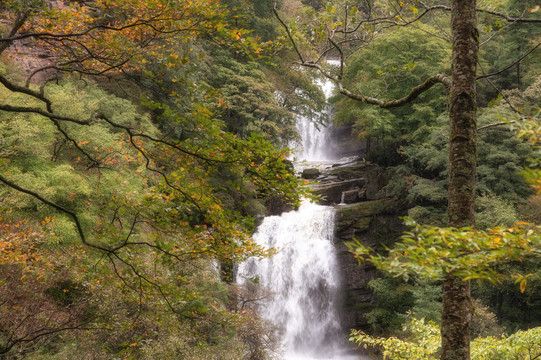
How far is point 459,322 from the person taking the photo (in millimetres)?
2371

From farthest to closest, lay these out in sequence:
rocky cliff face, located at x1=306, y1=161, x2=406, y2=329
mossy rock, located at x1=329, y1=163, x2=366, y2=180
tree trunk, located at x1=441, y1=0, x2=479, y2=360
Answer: mossy rock, located at x1=329, y1=163, x2=366, y2=180 < rocky cliff face, located at x1=306, y1=161, x2=406, y2=329 < tree trunk, located at x1=441, y1=0, x2=479, y2=360

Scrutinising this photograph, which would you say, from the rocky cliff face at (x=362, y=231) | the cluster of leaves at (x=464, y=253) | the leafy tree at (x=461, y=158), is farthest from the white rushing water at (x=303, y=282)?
the cluster of leaves at (x=464, y=253)

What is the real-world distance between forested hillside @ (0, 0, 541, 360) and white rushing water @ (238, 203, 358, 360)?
174 cm

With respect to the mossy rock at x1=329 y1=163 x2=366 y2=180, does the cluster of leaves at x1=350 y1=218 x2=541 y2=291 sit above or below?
below

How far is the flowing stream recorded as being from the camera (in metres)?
14.7

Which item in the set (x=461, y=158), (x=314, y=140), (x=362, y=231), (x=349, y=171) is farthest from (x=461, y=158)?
(x=314, y=140)

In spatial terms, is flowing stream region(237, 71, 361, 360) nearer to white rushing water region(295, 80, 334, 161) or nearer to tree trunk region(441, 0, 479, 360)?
white rushing water region(295, 80, 334, 161)

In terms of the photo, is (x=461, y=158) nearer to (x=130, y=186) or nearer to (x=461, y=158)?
(x=461, y=158)

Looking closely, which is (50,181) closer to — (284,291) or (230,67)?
(284,291)

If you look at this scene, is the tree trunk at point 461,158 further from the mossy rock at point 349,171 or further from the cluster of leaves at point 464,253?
the mossy rock at point 349,171

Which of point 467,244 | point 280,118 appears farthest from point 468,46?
point 280,118

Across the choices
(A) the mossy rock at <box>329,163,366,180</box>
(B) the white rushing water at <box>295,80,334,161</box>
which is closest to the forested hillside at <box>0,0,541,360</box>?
(A) the mossy rock at <box>329,163,366,180</box>

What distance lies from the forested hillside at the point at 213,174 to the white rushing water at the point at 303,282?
1735 mm

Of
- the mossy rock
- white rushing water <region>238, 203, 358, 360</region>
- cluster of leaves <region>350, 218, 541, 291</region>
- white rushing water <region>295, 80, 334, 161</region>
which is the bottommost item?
white rushing water <region>238, 203, 358, 360</region>
